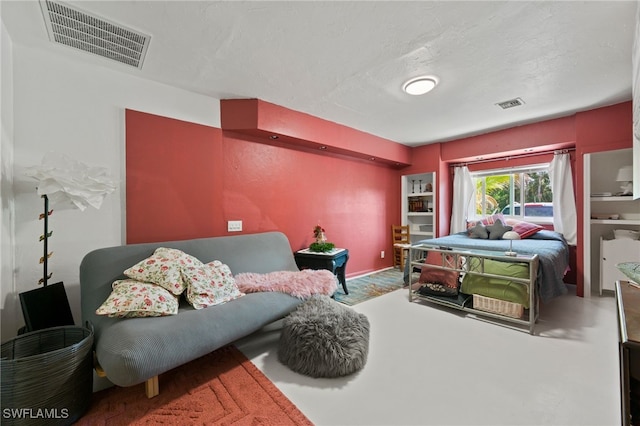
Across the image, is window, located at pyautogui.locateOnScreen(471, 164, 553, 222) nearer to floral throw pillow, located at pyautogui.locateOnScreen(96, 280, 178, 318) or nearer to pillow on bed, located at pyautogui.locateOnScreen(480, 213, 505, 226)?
pillow on bed, located at pyautogui.locateOnScreen(480, 213, 505, 226)

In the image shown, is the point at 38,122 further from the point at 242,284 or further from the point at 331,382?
the point at 331,382

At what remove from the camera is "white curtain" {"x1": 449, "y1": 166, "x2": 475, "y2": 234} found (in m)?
4.72

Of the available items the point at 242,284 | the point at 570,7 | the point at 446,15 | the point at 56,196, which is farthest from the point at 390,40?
the point at 56,196

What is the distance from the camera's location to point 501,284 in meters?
2.57

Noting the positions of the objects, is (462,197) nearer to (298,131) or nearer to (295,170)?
(295,170)

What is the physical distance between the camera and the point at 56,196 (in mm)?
1695

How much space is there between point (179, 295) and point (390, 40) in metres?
2.52

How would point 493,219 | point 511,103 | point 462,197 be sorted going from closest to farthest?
point 511,103
point 493,219
point 462,197

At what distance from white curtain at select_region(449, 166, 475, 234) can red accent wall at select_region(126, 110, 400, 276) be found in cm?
150

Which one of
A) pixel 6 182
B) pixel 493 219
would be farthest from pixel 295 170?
pixel 493 219

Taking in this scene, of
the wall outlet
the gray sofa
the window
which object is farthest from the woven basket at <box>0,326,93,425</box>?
the window

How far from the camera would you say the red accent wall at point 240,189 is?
2.40 m

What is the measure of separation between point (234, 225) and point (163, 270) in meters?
1.13

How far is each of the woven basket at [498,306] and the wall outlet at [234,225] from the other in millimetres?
2789
